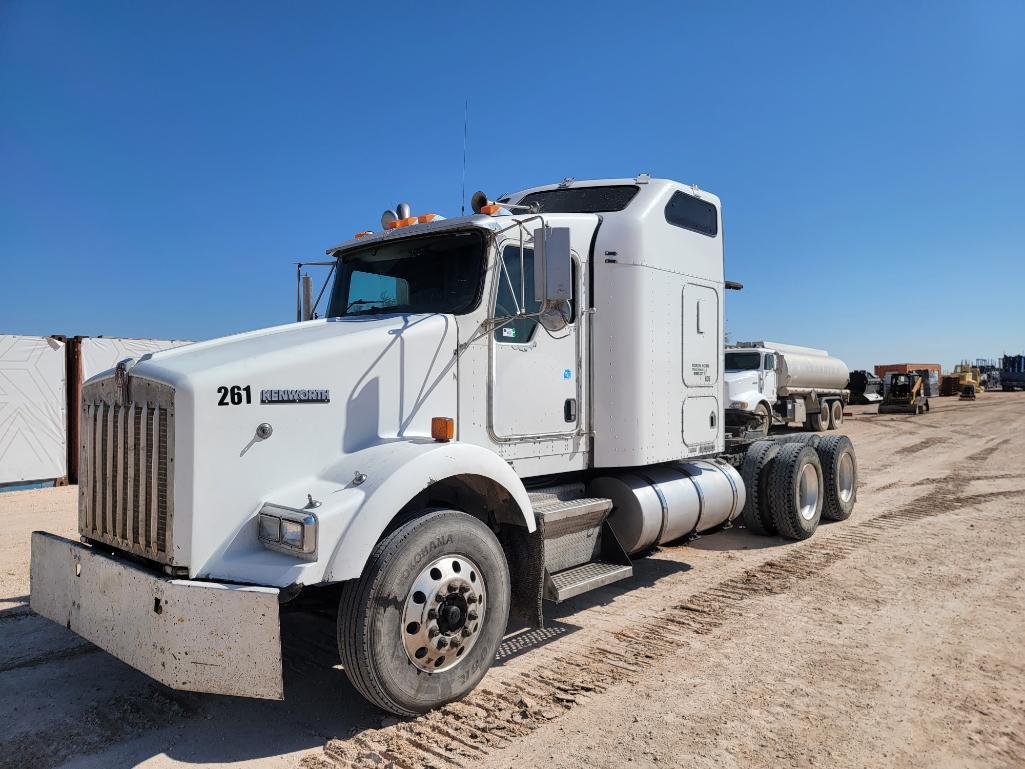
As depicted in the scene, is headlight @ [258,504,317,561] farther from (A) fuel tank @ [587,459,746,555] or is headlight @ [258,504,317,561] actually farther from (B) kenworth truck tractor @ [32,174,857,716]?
(A) fuel tank @ [587,459,746,555]

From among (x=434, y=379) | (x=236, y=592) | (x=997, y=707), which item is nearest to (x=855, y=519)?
(x=997, y=707)

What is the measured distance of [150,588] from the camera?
316 cm

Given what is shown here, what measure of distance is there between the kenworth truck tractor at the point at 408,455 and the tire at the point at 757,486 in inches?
75.3

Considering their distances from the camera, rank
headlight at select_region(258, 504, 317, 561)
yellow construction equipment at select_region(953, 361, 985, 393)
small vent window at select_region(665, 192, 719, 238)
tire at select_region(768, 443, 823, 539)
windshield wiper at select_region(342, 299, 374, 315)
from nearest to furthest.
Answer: headlight at select_region(258, 504, 317, 561) → windshield wiper at select_region(342, 299, 374, 315) → small vent window at select_region(665, 192, 719, 238) → tire at select_region(768, 443, 823, 539) → yellow construction equipment at select_region(953, 361, 985, 393)

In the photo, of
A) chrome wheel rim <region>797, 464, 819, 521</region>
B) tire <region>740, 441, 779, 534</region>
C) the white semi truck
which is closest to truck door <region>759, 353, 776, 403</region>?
the white semi truck

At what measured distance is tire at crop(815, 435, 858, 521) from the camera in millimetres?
8883

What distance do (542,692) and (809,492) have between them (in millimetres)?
5758

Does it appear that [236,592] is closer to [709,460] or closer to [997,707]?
[997,707]

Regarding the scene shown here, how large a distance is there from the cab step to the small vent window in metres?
2.96

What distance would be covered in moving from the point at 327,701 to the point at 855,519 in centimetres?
774

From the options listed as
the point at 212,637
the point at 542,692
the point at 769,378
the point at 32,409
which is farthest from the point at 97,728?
the point at 769,378

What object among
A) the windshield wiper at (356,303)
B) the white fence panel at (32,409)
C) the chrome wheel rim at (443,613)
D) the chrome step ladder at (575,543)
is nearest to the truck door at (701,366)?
the chrome step ladder at (575,543)

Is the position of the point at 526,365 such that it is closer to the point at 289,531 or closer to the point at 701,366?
the point at 289,531

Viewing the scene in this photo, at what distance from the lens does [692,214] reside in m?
6.36
